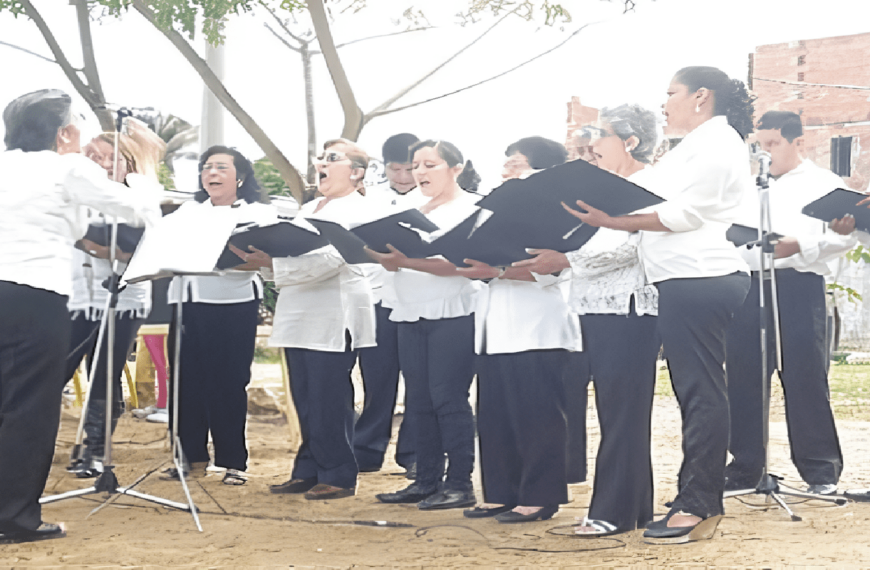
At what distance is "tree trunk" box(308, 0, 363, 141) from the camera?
23.5 feet

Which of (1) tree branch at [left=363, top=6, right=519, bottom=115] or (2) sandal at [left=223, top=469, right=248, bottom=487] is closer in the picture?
(2) sandal at [left=223, top=469, right=248, bottom=487]

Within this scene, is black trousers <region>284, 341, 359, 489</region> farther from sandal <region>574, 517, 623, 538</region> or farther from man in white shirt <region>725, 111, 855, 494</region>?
man in white shirt <region>725, 111, 855, 494</region>

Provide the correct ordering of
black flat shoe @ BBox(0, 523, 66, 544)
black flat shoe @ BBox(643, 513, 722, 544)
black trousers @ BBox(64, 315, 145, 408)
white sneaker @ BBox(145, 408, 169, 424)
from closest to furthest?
black flat shoe @ BBox(643, 513, 722, 544) < black flat shoe @ BBox(0, 523, 66, 544) < black trousers @ BBox(64, 315, 145, 408) < white sneaker @ BBox(145, 408, 169, 424)

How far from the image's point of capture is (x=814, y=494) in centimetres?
470

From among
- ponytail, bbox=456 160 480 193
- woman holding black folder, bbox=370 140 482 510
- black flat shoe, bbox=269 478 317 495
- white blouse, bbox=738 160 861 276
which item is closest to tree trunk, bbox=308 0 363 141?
ponytail, bbox=456 160 480 193

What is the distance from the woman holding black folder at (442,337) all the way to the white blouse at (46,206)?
1.35 m

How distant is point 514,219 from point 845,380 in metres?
10.8

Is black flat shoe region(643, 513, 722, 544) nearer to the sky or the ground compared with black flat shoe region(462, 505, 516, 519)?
nearer to the sky

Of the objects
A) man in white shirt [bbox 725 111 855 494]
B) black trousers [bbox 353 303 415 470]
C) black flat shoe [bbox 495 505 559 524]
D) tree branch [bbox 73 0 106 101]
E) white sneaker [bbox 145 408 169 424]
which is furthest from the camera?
tree branch [bbox 73 0 106 101]

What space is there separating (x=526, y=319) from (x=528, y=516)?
849mm

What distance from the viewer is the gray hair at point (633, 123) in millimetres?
4180

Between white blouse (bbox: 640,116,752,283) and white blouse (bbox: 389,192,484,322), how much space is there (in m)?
1.01

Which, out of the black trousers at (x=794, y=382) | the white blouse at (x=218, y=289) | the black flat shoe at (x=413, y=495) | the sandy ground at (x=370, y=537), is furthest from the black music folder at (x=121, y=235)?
the black trousers at (x=794, y=382)

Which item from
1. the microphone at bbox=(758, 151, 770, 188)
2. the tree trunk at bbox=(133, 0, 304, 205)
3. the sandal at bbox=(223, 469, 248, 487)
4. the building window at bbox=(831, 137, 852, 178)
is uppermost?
the building window at bbox=(831, 137, 852, 178)
